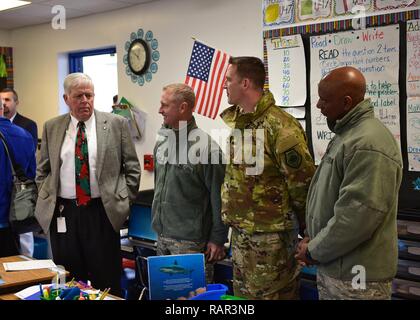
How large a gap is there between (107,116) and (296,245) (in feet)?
4.20

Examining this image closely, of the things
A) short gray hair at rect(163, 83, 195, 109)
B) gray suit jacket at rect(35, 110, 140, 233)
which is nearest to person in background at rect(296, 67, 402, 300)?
short gray hair at rect(163, 83, 195, 109)

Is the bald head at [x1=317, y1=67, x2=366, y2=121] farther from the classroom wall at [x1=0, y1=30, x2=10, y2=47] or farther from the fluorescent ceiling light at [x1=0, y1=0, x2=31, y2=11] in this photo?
the classroom wall at [x1=0, y1=30, x2=10, y2=47]

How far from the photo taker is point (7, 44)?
6.46m

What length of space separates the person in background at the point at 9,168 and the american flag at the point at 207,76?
4.90 ft

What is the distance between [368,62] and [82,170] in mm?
2056

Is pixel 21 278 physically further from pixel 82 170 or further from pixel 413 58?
pixel 413 58

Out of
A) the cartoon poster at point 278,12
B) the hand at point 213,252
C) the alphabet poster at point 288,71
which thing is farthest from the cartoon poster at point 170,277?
the cartoon poster at point 278,12

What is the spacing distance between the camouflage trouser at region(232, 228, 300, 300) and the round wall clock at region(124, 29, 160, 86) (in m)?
2.96

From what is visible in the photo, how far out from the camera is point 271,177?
226 cm

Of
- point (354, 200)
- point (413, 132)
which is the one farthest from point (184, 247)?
point (413, 132)

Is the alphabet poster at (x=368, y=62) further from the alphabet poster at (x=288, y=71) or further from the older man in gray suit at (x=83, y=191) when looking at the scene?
the older man in gray suit at (x=83, y=191)

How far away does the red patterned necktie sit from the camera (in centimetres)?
264

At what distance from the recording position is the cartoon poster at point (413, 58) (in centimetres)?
314
